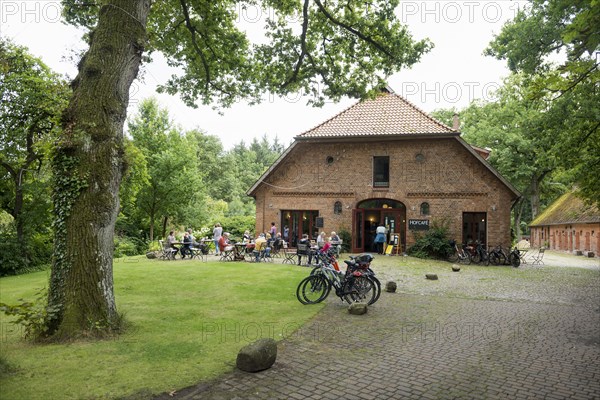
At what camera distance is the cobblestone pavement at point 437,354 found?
15.4 feet

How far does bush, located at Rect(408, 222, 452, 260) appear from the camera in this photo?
20047 mm

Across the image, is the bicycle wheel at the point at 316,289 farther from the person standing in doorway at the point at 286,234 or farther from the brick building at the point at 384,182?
the person standing in doorway at the point at 286,234

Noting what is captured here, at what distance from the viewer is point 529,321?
8125mm

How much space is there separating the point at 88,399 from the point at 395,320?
565cm

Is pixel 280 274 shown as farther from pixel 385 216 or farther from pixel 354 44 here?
pixel 385 216

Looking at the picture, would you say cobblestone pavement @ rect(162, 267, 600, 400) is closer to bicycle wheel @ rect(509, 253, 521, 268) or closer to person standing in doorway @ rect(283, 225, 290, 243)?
bicycle wheel @ rect(509, 253, 521, 268)

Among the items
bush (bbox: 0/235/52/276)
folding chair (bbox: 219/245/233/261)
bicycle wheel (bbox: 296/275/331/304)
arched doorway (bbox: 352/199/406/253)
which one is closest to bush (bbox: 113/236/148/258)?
bush (bbox: 0/235/52/276)

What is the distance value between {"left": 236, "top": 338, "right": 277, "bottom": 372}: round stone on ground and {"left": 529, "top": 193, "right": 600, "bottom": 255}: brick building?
28258 mm

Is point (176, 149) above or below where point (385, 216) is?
above

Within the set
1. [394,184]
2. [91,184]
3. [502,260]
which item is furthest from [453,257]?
[91,184]

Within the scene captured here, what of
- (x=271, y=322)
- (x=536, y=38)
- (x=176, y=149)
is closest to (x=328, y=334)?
(x=271, y=322)

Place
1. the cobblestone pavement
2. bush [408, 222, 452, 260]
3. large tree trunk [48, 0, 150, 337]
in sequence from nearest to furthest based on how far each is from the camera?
the cobblestone pavement < large tree trunk [48, 0, 150, 337] < bush [408, 222, 452, 260]

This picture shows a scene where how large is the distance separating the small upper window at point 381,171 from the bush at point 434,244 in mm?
3483

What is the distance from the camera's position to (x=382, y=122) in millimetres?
22500
